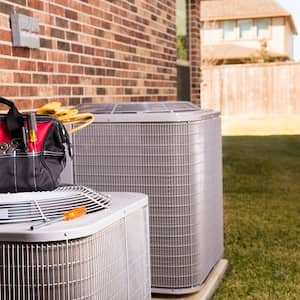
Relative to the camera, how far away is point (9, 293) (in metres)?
2.20

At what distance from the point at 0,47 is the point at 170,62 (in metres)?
3.72

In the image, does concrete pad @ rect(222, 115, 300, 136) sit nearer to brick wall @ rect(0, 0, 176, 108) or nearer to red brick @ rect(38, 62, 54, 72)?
brick wall @ rect(0, 0, 176, 108)

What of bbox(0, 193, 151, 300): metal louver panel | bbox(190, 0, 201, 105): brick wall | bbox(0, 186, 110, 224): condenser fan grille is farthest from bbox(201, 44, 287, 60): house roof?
bbox(0, 193, 151, 300): metal louver panel

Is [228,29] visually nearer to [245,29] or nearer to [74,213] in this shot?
[245,29]

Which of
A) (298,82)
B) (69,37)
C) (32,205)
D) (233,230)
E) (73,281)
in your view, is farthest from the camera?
(298,82)

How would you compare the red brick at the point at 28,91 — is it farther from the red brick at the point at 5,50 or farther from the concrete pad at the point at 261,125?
the concrete pad at the point at 261,125

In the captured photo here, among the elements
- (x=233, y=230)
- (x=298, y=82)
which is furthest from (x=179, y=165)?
(x=298, y=82)

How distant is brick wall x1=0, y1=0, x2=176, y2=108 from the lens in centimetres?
386

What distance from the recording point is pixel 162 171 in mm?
3652

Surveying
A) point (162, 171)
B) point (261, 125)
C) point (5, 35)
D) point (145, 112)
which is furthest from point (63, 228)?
point (261, 125)

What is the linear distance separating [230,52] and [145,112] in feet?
102

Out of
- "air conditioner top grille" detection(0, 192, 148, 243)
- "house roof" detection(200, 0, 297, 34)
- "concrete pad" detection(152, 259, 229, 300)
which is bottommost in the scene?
"concrete pad" detection(152, 259, 229, 300)

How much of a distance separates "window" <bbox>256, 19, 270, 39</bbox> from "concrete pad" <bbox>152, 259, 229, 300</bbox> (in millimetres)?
33056

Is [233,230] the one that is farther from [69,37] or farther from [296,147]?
[296,147]
